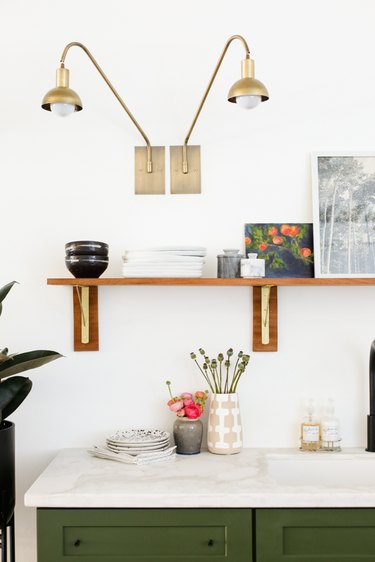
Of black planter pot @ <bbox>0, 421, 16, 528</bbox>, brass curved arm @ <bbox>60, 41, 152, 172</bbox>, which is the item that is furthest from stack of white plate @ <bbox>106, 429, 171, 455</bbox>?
brass curved arm @ <bbox>60, 41, 152, 172</bbox>

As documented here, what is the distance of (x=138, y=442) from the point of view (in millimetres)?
2225

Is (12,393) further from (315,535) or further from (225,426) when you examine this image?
(315,535)

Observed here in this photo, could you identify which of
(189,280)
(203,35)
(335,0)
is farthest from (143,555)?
(335,0)

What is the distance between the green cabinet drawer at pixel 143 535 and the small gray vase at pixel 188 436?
405 mm

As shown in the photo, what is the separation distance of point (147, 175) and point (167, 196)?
105 millimetres

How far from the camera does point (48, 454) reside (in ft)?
8.00

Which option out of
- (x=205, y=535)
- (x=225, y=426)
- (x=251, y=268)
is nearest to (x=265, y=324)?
(x=251, y=268)

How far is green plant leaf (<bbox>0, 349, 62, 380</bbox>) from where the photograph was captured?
213 cm

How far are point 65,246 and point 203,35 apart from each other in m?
0.93

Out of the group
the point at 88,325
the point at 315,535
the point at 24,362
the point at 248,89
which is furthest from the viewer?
the point at 88,325

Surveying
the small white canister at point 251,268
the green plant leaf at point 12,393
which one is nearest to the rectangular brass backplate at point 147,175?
the small white canister at point 251,268

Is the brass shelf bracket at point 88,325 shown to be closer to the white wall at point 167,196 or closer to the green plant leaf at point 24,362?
the white wall at point 167,196

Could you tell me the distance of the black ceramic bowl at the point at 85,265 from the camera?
2248mm

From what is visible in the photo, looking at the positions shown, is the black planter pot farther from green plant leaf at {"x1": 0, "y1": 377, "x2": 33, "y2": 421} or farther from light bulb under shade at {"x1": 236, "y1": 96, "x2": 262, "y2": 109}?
light bulb under shade at {"x1": 236, "y1": 96, "x2": 262, "y2": 109}
